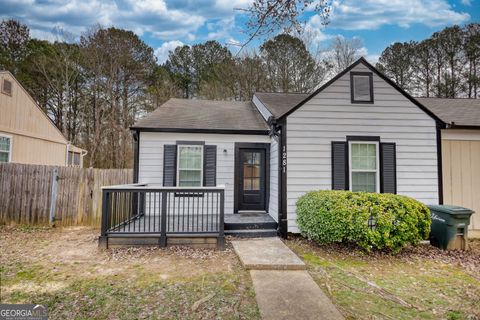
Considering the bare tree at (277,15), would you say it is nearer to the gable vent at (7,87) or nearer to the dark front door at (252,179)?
the dark front door at (252,179)

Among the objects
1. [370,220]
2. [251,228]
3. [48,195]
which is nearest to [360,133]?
[370,220]

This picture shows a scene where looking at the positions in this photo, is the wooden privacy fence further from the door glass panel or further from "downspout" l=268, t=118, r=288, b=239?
"downspout" l=268, t=118, r=288, b=239

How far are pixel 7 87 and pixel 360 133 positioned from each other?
12.7m

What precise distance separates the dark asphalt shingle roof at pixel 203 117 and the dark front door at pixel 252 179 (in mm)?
827

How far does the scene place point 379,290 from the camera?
12.0 feet

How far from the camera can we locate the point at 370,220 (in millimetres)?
5293

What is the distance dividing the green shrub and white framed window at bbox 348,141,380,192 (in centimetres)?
112

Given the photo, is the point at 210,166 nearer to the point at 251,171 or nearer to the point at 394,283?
the point at 251,171

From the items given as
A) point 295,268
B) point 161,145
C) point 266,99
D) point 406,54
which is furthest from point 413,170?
point 406,54

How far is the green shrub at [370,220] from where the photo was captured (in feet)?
16.4

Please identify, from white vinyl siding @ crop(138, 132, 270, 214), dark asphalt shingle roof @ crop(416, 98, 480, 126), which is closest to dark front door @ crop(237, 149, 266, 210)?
white vinyl siding @ crop(138, 132, 270, 214)

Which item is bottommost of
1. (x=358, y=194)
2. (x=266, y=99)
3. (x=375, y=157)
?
(x=358, y=194)

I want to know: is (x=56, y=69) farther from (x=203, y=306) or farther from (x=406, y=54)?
(x=406, y=54)

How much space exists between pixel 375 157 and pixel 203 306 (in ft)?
18.3
